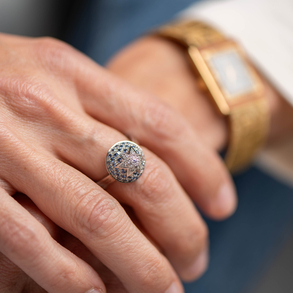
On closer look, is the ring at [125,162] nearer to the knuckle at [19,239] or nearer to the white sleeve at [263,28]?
the knuckle at [19,239]

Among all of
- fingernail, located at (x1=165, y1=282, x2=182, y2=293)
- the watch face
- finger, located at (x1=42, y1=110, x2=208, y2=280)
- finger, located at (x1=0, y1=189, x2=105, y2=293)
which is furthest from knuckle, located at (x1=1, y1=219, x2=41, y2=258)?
the watch face

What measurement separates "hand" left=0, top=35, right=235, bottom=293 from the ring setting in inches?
1.2

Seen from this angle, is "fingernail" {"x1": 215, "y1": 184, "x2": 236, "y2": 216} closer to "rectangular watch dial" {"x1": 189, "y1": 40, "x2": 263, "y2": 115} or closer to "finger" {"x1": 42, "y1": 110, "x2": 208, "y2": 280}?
"finger" {"x1": 42, "y1": 110, "x2": 208, "y2": 280}

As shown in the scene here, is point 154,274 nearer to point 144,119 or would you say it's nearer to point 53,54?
point 144,119

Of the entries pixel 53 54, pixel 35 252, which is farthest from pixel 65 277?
pixel 53 54

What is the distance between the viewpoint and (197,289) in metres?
1.26

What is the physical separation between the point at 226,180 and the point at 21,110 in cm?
63

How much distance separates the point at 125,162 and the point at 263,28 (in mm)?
853

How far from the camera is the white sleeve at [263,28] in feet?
3.52

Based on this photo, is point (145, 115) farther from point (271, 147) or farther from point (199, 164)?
point (271, 147)

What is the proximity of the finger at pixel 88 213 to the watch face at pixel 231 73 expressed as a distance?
0.58m

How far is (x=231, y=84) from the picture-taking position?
0.99m

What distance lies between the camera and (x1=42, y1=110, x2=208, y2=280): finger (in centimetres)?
72

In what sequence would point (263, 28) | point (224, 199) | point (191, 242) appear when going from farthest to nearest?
point (263, 28) → point (224, 199) → point (191, 242)
